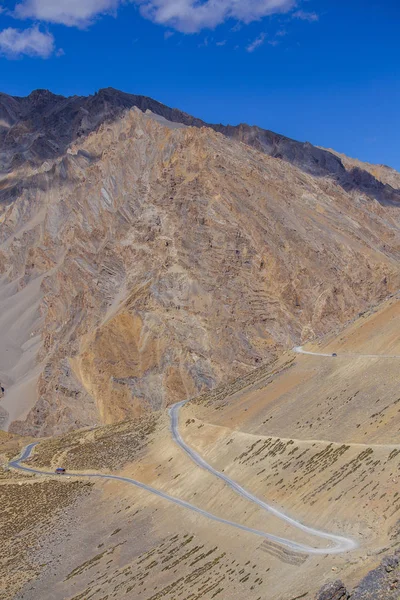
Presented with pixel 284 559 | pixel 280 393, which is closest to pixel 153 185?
pixel 280 393

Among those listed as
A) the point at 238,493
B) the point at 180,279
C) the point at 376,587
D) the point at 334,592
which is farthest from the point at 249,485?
the point at 180,279

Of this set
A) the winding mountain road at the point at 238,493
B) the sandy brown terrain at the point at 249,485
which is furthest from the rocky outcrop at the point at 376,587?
the winding mountain road at the point at 238,493

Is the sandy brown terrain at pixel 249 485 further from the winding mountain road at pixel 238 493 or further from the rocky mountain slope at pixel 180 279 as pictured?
the rocky mountain slope at pixel 180 279

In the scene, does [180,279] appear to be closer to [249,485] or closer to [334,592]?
[249,485]

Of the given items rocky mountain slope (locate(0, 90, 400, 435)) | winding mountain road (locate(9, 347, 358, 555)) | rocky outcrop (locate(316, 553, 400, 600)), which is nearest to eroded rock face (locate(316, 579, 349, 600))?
rocky outcrop (locate(316, 553, 400, 600))

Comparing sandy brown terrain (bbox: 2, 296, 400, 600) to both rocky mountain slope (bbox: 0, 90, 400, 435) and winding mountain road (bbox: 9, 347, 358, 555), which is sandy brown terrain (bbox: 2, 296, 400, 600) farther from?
rocky mountain slope (bbox: 0, 90, 400, 435)

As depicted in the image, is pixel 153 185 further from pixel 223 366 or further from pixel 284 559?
pixel 284 559
